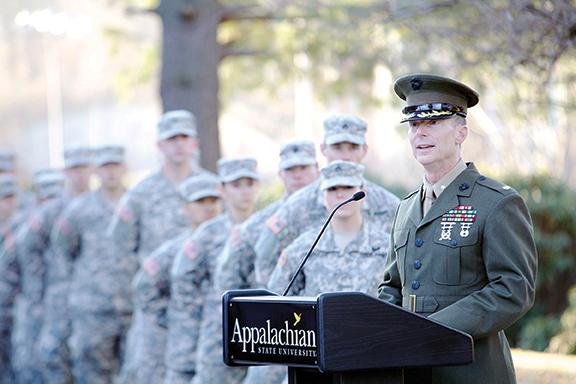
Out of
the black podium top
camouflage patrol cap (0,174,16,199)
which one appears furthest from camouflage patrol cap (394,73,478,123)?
camouflage patrol cap (0,174,16,199)

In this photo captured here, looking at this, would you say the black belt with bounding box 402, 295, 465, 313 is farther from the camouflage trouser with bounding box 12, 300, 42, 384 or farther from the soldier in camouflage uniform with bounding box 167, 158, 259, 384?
the camouflage trouser with bounding box 12, 300, 42, 384

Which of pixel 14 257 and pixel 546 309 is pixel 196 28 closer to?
pixel 14 257

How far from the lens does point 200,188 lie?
379 inches

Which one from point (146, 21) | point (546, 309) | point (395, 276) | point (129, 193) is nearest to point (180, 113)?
point (129, 193)

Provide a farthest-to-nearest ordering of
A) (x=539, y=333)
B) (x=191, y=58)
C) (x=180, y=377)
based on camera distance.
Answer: (x=191, y=58) → (x=539, y=333) → (x=180, y=377)

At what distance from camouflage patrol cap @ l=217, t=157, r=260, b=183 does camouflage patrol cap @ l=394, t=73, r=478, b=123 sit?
13.5 feet

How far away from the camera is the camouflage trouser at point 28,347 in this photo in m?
13.1

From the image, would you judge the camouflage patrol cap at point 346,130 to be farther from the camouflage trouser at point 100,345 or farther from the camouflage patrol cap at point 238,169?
the camouflage trouser at point 100,345

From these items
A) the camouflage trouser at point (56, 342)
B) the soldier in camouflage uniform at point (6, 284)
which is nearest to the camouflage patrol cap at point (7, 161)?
the soldier in camouflage uniform at point (6, 284)

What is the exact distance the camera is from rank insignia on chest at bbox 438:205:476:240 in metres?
4.61

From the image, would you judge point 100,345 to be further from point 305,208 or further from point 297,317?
point 297,317

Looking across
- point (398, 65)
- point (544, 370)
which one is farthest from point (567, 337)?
point (398, 65)

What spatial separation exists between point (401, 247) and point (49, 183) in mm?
9738

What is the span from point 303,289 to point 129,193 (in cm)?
410
